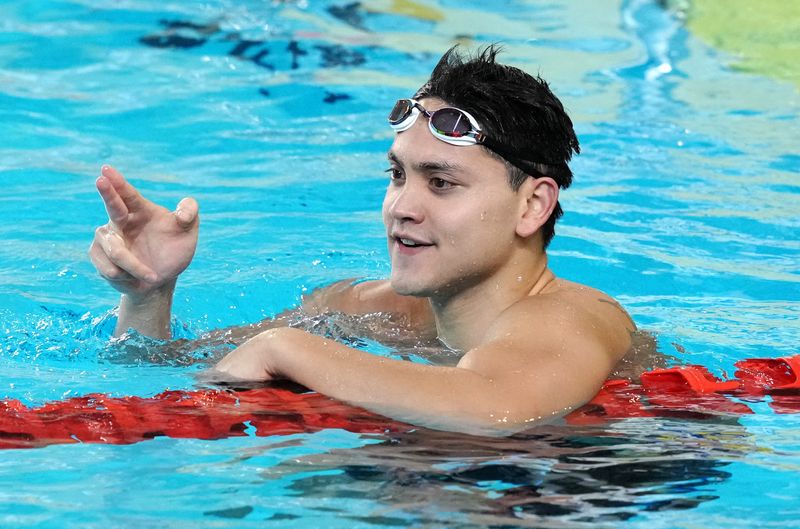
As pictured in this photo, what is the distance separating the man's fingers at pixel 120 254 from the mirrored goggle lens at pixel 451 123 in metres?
1.11

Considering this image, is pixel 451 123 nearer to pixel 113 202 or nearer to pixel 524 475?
pixel 113 202

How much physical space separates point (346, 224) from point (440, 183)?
2886 mm

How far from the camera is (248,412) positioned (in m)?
3.39

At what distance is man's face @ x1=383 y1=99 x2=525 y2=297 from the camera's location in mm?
3906

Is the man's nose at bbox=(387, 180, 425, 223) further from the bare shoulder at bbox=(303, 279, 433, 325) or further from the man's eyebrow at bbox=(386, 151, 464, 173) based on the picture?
the bare shoulder at bbox=(303, 279, 433, 325)

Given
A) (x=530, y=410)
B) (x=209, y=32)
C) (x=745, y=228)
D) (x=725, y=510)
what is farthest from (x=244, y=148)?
(x=725, y=510)

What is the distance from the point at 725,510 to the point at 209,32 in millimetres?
8405

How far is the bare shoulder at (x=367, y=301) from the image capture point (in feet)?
15.7

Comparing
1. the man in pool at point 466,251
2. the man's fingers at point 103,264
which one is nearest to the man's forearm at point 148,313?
the man in pool at point 466,251

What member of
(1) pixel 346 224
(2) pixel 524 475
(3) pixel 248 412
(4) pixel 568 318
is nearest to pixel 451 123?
(4) pixel 568 318

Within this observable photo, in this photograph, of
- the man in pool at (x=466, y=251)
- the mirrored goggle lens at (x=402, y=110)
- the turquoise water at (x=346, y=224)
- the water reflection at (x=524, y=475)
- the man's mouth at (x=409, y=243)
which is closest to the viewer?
the water reflection at (x=524, y=475)

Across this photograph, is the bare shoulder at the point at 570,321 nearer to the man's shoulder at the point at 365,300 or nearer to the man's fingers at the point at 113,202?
the man's shoulder at the point at 365,300

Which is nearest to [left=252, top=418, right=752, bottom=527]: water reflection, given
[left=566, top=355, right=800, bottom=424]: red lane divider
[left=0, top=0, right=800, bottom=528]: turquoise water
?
[left=0, top=0, right=800, bottom=528]: turquoise water

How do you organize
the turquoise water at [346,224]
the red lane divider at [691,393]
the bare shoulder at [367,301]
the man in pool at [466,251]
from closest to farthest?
the turquoise water at [346,224] → the man in pool at [466,251] → the red lane divider at [691,393] → the bare shoulder at [367,301]
